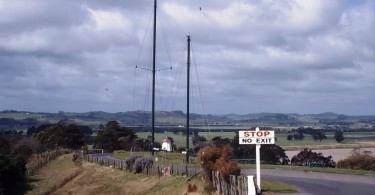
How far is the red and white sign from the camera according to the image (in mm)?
27420

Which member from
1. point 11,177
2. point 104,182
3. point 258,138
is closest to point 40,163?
point 11,177

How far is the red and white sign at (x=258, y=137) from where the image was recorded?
27.4 metres

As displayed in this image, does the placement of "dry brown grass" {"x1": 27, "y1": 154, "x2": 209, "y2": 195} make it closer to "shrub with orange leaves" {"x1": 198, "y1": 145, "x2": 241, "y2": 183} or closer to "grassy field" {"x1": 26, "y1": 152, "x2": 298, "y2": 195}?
"grassy field" {"x1": 26, "y1": 152, "x2": 298, "y2": 195}

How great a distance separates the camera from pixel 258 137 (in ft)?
90.3

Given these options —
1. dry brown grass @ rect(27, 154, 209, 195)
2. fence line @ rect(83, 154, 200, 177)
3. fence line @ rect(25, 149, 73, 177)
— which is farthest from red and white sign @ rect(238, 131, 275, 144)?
fence line @ rect(25, 149, 73, 177)

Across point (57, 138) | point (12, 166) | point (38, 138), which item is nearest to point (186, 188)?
point (12, 166)

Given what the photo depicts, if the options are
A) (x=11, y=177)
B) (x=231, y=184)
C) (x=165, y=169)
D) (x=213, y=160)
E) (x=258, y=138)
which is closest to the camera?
(x=258, y=138)

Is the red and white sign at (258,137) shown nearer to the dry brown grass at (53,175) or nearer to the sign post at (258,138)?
the sign post at (258,138)

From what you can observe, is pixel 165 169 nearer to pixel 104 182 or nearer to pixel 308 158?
pixel 104 182

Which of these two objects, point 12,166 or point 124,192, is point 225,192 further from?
point 12,166

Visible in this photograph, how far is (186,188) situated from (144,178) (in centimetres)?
1043

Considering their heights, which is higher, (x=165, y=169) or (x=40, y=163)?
(x=165, y=169)

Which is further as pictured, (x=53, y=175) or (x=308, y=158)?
(x=308, y=158)

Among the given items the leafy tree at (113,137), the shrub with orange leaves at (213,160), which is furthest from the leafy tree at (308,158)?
the shrub with orange leaves at (213,160)
